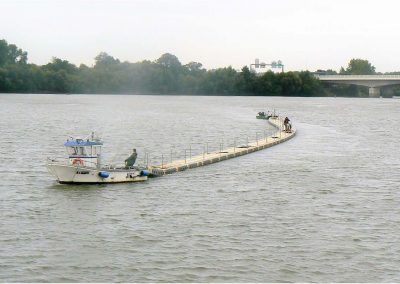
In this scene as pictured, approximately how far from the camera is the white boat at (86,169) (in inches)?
1925

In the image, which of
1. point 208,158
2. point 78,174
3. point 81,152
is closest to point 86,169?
point 78,174

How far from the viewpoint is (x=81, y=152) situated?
1956 inches

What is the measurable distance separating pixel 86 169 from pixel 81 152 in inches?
52.9

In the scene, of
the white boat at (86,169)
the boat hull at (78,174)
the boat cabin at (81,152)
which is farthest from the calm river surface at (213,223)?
the boat cabin at (81,152)

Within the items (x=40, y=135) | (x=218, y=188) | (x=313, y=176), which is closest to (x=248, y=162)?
(x=313, y=176)

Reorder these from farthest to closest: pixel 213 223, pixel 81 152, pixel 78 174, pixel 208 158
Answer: pixel 208 158 → pixel 81 152 → pixel 78 174 → pixel 213 223

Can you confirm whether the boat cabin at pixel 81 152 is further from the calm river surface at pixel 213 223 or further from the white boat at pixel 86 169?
the calm river surface at pixel 213 223

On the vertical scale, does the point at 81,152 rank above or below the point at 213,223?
above

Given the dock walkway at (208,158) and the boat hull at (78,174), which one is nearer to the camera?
the boat hull at (78,174)

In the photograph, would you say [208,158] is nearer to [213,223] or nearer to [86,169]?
[86,169]

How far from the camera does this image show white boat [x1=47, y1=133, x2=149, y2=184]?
48.9 metres

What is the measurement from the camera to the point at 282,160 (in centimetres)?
6694

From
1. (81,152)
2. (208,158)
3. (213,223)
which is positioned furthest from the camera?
(208,158)

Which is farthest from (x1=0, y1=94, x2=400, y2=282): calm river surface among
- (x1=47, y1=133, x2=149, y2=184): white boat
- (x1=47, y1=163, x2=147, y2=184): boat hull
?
(x1=47, y1=133, x2=149, y2=184): white boat
